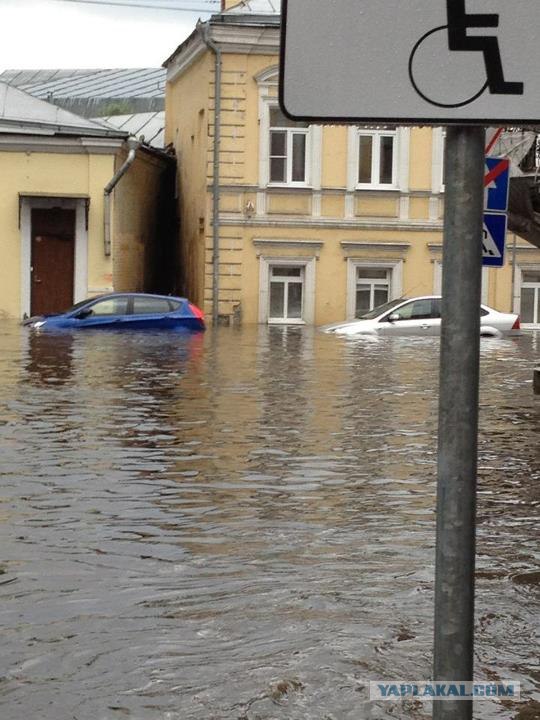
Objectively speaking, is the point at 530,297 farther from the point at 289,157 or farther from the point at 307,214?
the point at 289,157

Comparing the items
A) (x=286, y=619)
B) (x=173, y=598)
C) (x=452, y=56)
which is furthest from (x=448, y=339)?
(x=173, y=598)

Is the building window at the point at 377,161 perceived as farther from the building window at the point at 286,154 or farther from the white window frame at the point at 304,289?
the white window frame at the point at 304,289

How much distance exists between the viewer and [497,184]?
13.5 meters

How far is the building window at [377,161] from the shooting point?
35.8 metres

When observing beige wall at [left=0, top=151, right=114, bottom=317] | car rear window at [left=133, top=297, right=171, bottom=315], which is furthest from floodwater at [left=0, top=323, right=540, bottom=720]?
beige wall at [left=0, top=151, right=114, bottom=317]

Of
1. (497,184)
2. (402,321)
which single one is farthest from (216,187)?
(497,184)

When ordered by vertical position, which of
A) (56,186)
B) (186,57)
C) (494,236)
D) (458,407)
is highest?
(186,57)

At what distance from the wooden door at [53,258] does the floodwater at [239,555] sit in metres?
19.5

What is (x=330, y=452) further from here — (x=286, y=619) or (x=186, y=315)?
(x=186, y=315)

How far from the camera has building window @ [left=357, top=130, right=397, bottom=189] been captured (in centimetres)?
3578

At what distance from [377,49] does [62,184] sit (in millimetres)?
33395

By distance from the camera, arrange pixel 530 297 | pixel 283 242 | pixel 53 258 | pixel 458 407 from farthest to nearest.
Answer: pixel 530 297
pixel 53 258
pixel 283 242
pixel 458 407

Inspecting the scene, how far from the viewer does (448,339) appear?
254cm

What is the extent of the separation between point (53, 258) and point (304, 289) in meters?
6.02
